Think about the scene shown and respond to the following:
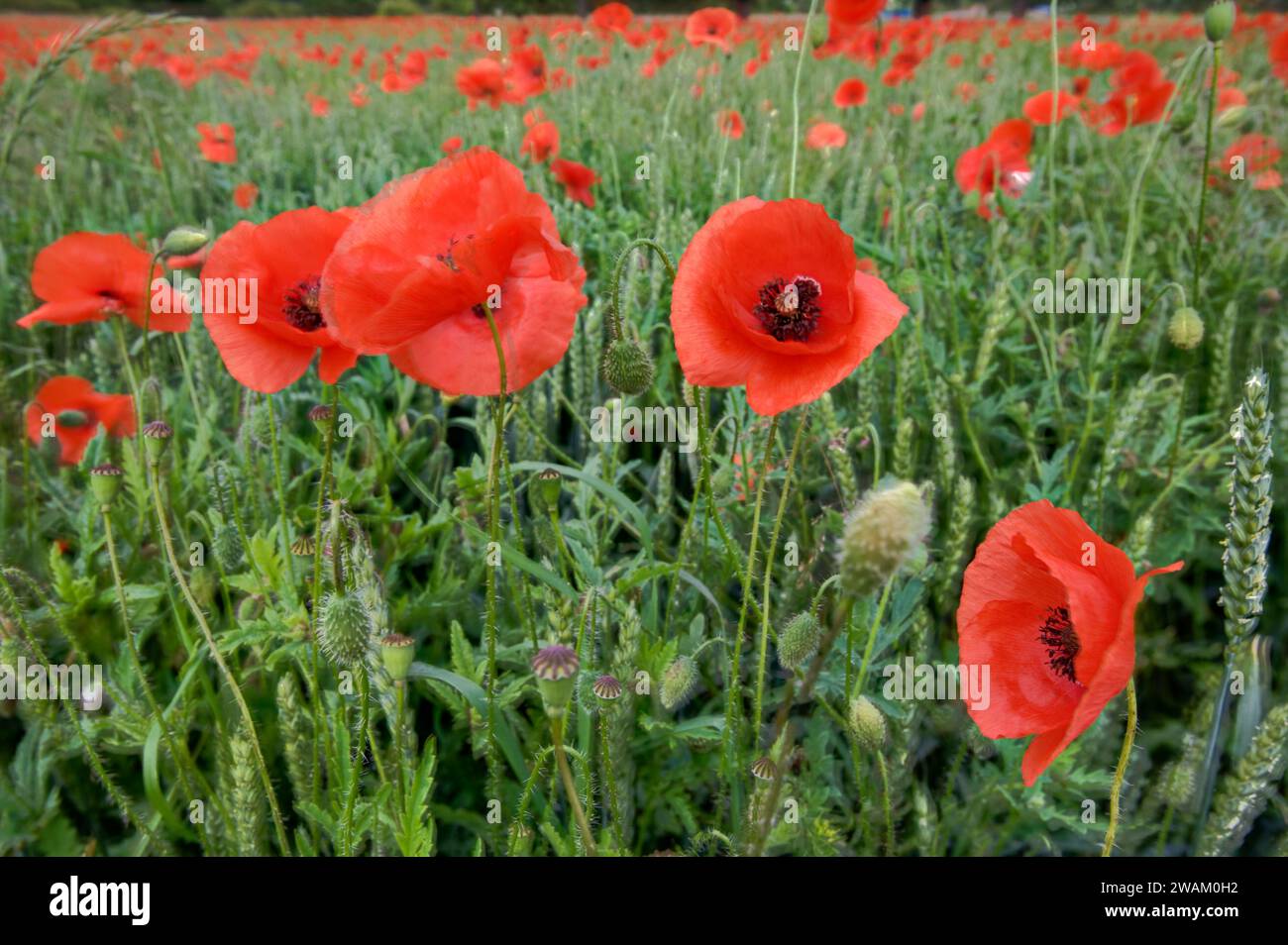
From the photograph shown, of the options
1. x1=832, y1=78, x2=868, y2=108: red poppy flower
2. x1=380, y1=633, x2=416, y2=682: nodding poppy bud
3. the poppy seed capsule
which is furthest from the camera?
x1=832, y1=78, x2=868, y2=108: red poppy flower

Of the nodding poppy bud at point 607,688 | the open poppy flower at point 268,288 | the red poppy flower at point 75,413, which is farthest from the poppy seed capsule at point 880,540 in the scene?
the red poppy flower at point 75,413

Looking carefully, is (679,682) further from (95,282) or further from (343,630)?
(95,282)

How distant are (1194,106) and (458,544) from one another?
175 centimetres

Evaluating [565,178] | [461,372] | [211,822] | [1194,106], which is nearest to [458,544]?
[211,822]

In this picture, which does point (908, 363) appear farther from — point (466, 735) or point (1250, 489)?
point (466, 735)

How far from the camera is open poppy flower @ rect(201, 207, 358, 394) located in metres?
1.03

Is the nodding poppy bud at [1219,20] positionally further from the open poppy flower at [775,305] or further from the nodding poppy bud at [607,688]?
the nodding poppy bud at [607,688]

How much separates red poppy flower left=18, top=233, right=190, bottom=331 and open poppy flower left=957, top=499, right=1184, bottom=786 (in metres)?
1.20

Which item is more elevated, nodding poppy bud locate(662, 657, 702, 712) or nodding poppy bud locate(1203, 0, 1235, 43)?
nodding poppy bud locate(1203, 0, 1235, 43)

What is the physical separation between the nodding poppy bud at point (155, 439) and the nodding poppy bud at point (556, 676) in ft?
1.97

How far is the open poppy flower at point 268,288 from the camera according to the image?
103cm

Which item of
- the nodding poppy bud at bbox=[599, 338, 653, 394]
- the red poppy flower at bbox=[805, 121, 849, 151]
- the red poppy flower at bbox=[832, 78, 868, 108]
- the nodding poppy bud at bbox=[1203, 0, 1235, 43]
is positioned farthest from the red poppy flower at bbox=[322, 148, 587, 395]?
the red poppy flower at bbox=[832, 78, 868, 108]

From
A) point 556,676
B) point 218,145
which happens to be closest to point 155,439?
point 556,676

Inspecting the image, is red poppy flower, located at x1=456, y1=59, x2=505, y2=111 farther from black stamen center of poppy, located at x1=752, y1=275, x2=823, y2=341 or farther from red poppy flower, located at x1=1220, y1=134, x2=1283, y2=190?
black stamen center of poppy, located at x1=752, y1=275, x2=823, y2=341
